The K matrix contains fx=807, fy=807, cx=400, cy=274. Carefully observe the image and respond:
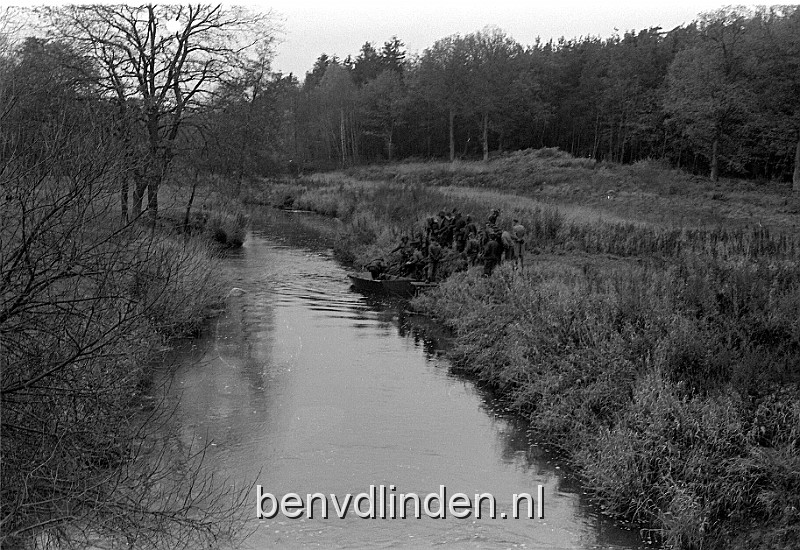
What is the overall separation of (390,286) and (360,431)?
11090 mm

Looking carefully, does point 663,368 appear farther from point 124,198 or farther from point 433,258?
point 433,258

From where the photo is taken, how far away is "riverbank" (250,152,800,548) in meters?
8.97

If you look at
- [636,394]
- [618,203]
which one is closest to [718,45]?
[618,203]

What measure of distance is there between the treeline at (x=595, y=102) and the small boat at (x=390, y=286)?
26.3m

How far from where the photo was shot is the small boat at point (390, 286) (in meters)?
22.2

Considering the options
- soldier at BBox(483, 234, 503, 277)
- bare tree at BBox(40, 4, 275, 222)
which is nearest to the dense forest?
bare tree at BBox(40, 4, 275, 222)

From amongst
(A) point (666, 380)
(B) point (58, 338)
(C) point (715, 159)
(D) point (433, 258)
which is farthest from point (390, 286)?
(C) point (715, 159)

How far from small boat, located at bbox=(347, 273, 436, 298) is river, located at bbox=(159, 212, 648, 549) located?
2723mm

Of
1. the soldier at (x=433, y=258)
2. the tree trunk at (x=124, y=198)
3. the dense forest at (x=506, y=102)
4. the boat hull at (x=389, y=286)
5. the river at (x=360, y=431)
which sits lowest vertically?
the river at (x=360, y=431)

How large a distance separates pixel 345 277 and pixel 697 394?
15.3 metres

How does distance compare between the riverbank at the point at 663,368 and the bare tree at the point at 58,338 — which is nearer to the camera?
the bare tree at the point at 58,338

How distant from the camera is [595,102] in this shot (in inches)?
2665

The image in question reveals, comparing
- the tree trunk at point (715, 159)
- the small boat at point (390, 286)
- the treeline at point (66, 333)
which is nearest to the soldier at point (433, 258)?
the small boat at point (390, 286)

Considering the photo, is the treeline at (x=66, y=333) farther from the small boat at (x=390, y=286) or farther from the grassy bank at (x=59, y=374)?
the small boat at (x=390, y=286)
